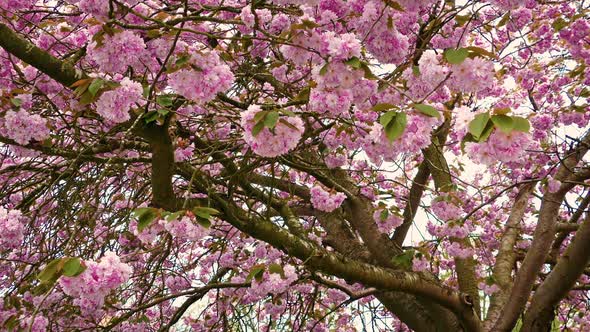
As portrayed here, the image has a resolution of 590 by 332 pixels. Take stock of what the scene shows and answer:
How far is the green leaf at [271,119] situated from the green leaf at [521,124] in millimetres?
760

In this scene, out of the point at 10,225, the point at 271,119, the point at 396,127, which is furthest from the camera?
the point at 10,225

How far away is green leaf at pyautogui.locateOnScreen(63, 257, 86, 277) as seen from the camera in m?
1.83

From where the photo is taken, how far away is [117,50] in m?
2.35

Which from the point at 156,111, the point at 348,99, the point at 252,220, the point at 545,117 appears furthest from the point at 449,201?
the point at 545,117

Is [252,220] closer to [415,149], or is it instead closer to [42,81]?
[415,149]

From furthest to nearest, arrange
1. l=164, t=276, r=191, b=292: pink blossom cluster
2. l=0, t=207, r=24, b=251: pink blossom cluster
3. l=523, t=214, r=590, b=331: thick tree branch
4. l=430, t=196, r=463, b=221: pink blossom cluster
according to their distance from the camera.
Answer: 1. l=164, t=276, r=191, b=292: pink blossom cluster
2. l=430, t=196, r=463, b=221: pink blossom cluster
3. l=523, t=214, r=590, b=331: thick tree branch
4. l=0, t=207, r=24, b=251: pink blossom cluster

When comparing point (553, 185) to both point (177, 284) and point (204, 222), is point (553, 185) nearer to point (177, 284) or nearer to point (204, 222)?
point (204, 222)

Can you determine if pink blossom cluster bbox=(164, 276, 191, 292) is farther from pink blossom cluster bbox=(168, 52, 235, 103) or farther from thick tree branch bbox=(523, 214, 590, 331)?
pink blossom cluster bbox=(168, 52, 235, 103)

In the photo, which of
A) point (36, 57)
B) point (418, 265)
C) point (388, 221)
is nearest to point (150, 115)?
point (36, 57)

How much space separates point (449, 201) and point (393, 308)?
1415mm

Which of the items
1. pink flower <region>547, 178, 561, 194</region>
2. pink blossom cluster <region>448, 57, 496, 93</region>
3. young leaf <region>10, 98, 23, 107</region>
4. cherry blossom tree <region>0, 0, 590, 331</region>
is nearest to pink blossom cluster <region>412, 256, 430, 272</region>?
cherry blossom tree <region>0, 0, 590, 331</region>

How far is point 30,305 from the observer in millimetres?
3551

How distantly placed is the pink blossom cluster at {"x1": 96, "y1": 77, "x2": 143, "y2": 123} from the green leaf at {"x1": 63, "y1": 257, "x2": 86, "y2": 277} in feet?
2.39

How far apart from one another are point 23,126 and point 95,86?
949 mm
